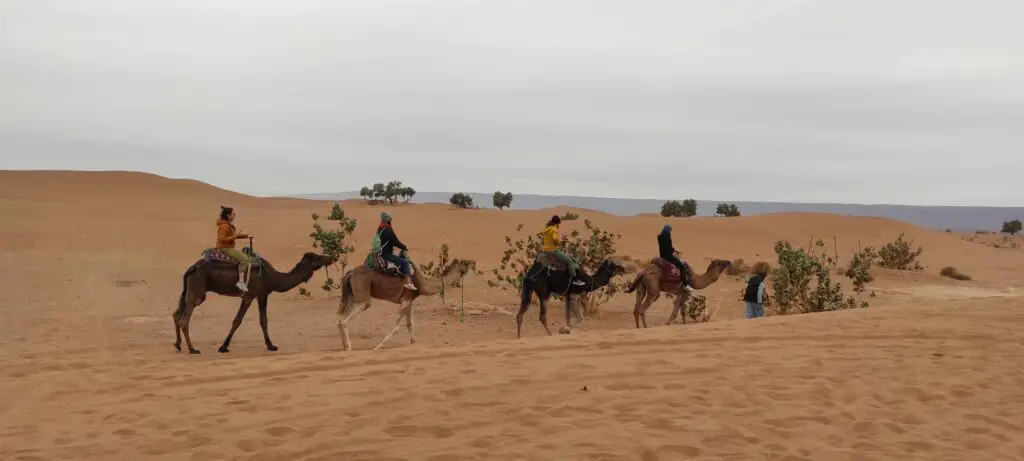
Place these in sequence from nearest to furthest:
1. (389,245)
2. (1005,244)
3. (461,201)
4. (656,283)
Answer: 1. (389,245)
2. (656,283)
3. (1005,244)
4. (461,201)

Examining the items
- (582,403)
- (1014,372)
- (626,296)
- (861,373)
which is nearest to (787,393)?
(861,373)

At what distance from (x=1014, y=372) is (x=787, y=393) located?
3.00 m

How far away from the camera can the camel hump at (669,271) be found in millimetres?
14617

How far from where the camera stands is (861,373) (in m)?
8.84

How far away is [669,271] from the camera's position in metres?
14.6

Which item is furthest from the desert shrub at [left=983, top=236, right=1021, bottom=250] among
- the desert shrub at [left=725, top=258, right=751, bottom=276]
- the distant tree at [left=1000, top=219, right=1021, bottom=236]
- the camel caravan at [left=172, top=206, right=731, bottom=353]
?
the camel caravan at [left=172, top=206, right=731, bottom=353]

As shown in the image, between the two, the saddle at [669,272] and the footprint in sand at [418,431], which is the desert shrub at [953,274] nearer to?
the saddle at [669,272]

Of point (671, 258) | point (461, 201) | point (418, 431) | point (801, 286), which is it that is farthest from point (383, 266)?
point (461, 201)

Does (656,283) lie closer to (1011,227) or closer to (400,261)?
(400,261)

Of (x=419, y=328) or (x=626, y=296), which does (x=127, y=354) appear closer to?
(x=419, y=328)

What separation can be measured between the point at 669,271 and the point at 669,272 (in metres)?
0.02

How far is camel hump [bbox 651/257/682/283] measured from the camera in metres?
14.6

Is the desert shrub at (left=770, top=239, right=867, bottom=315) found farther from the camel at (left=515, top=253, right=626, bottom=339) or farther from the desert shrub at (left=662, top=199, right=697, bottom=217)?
the desert shrub at (left=662, top=199, right=697, bottom=217)

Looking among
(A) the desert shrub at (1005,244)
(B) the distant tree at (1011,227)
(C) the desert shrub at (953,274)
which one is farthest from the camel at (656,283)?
(B) the distant tree at (1011,227)
